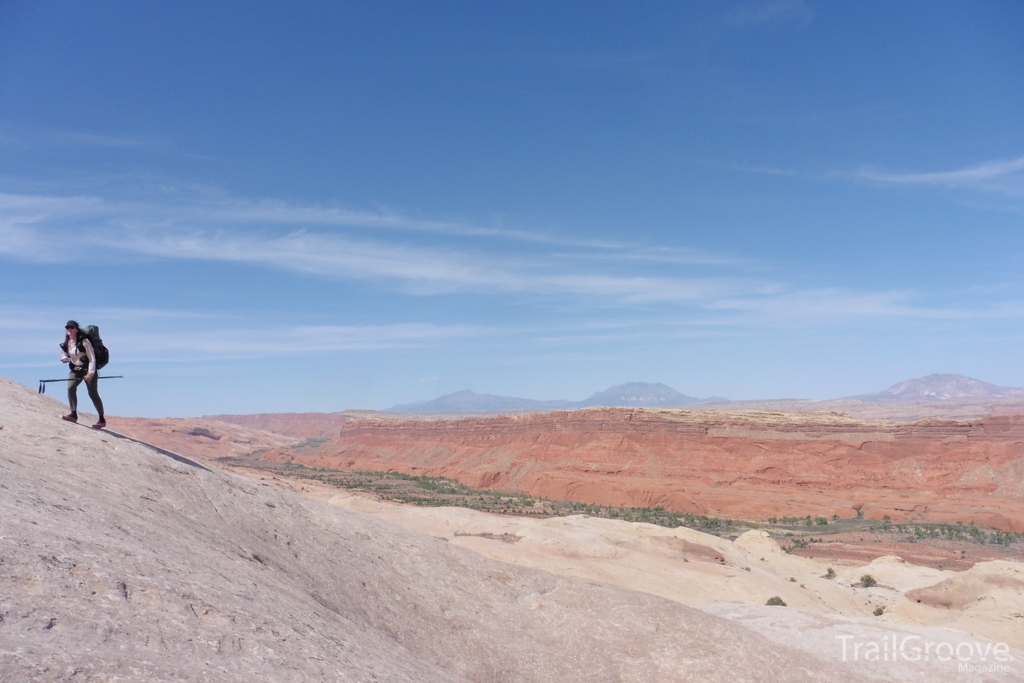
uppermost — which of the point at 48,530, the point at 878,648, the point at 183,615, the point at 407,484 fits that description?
the point at 48,530

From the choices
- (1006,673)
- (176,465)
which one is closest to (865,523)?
(1006,673)

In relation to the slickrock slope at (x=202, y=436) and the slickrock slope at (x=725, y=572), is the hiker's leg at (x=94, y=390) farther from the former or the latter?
the slickrock slope at (x=202, y=436)

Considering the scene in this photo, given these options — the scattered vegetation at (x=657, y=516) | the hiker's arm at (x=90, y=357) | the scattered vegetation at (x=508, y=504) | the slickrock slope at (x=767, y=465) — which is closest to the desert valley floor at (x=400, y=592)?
the hiker's arm at (x=90, y=357)

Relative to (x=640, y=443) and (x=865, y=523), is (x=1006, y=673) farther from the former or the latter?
(x=640, y=443)

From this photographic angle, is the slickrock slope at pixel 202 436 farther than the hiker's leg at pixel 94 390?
Yes

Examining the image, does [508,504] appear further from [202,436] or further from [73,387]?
[202,436]

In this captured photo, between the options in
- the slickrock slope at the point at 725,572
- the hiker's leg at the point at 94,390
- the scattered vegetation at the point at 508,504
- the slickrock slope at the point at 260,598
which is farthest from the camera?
the scattered vegetation at the point at 508,504
